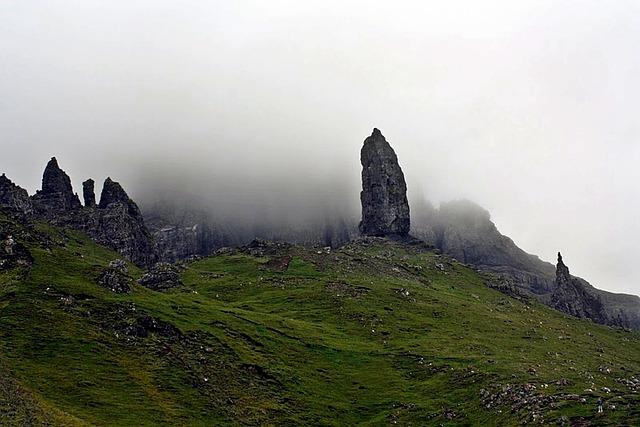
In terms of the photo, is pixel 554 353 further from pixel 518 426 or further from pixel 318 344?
pixel 518 426

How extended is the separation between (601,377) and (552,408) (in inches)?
1345

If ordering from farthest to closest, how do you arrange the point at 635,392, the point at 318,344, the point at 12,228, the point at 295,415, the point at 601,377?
1. the point at 12,228
2. the point at 318,344
3. the point at 601,377
4. the point at 295,415
5. the point at 635,392

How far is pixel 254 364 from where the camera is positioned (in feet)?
363

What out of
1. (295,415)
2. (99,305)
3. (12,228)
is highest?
(12,228)

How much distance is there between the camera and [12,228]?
144750 mm

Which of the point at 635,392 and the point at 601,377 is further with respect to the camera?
the point at 601,377

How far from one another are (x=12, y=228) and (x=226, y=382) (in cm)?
8113

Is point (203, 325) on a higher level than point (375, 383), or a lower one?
higher

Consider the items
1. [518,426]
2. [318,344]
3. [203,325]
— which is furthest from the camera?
[318,344]

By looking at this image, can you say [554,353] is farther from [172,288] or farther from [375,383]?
[172,288]

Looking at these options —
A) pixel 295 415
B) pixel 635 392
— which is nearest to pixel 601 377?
pixel 635 392

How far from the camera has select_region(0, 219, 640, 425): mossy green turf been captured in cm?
8219

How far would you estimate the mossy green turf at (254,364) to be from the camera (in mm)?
82188

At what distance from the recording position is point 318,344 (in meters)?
133
